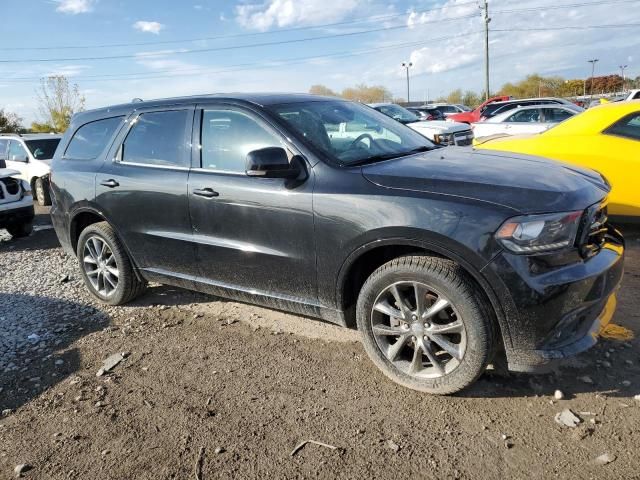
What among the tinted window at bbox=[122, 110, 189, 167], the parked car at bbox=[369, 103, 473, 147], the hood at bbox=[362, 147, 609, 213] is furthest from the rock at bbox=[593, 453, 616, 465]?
the parked car at bbox=[369, 103, 473, 147]

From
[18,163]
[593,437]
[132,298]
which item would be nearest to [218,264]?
[132,298]

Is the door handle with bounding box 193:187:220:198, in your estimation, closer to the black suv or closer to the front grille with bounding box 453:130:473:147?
the black suv

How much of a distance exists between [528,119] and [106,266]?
11.0 m

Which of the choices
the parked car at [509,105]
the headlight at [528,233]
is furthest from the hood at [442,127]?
the headlight at [528,233]

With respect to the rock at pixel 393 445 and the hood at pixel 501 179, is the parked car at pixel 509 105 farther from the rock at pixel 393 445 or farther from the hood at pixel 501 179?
the rock at pixel 393 445

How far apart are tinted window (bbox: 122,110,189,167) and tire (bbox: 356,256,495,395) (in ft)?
6.16

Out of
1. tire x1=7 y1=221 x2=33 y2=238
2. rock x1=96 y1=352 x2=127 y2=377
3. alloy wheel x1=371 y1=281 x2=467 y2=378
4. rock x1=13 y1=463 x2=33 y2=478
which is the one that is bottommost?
rock x1=96 y1=352 x2=127 y2=377

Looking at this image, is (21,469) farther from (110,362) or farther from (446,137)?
(446,137)

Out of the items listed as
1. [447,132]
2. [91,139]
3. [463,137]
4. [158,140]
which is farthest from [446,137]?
[158,140]

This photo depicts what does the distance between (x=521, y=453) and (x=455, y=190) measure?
1.37 metres

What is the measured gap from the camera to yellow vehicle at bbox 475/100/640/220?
17.5 ft

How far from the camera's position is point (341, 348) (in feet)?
12.1

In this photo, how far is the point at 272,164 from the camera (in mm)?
3156

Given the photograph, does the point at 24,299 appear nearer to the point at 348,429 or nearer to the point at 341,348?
the point at 341,348
